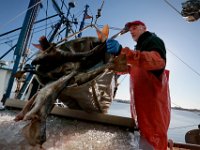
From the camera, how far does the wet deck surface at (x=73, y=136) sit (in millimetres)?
1562

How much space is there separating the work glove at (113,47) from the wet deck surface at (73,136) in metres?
0.86

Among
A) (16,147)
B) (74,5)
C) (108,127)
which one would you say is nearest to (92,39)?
(108,127)

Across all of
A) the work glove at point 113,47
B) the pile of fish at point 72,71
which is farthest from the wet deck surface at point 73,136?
the work glove at point 113,47

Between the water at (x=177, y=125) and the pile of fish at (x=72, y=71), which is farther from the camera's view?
the water at (x=177, y=125)

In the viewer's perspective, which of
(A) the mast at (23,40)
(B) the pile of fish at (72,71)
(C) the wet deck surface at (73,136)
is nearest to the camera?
(C) the wet deck surface at (73,136)

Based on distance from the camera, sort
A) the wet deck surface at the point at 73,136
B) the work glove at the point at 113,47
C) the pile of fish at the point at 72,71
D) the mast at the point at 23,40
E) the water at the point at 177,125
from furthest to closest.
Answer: the water at the point at 177,125 < the mast at the point at 23,40 < the work glove at the point at 113,47 < the pile of fish at the point at 72,71 < the wet deck surface at the point at 73,136

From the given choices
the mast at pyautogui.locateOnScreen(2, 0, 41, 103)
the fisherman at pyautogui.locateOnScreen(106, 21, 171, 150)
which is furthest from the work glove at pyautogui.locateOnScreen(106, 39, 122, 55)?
the mast at pyautogui.locateOnScreen(2, 0, 41, 103)

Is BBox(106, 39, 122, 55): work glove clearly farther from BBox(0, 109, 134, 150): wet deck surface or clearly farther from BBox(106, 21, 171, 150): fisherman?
BBox(0, 109, 134, 150): wet deck surface

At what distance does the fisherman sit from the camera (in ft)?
7.08

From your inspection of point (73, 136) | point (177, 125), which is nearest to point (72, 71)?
point (73, 136)

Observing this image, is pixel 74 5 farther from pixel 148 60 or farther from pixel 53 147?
pixel 53 147

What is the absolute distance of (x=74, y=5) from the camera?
33.2ft

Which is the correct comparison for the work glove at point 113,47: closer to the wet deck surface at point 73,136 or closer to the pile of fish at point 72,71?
the pile of fish at point 72,71

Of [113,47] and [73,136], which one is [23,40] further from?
[73,136]
